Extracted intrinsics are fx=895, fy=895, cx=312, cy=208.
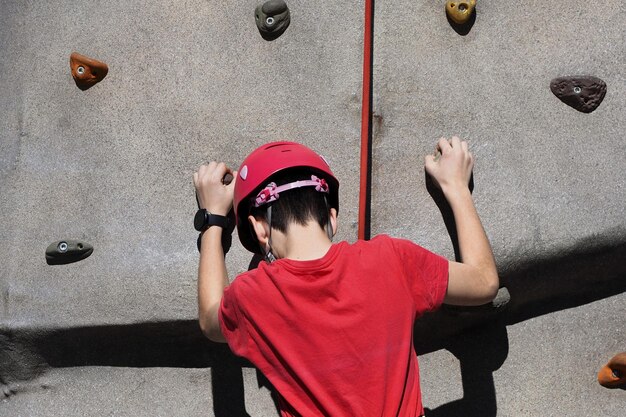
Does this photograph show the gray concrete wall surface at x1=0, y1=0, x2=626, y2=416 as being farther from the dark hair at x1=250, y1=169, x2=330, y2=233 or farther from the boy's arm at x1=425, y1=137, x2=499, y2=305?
the dark hair at x1=250, y1=169, x2=330, y2=233

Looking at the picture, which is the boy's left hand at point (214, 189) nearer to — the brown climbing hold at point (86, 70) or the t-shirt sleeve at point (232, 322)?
the t-shirt sleeve at point (232, 322)

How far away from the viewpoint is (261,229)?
238 centimetres

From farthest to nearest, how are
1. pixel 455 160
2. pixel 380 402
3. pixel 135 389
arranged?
pixel 135 389 < pixel 455 160 < pixel 380 402

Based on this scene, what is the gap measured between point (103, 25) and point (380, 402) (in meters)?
1.64

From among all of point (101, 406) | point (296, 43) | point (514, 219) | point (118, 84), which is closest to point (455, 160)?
point (514, 219)

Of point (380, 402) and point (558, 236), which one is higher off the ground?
point (558, 236)

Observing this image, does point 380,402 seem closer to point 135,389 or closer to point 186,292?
point 186,292

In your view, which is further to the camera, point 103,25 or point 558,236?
point 103,25

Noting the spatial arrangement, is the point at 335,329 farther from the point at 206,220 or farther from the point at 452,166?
the point at 452,166

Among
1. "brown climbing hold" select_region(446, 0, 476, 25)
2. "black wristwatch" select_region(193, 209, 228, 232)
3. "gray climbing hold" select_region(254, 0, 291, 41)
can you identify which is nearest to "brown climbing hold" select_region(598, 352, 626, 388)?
"brown climbing hold" select_region(446, 0, 476, 25)

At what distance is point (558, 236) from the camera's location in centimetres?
279

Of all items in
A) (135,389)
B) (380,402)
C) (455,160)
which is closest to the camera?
(380,402)

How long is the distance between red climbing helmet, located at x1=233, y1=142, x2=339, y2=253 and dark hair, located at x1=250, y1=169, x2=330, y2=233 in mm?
17

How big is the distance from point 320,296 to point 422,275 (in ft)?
1.00
